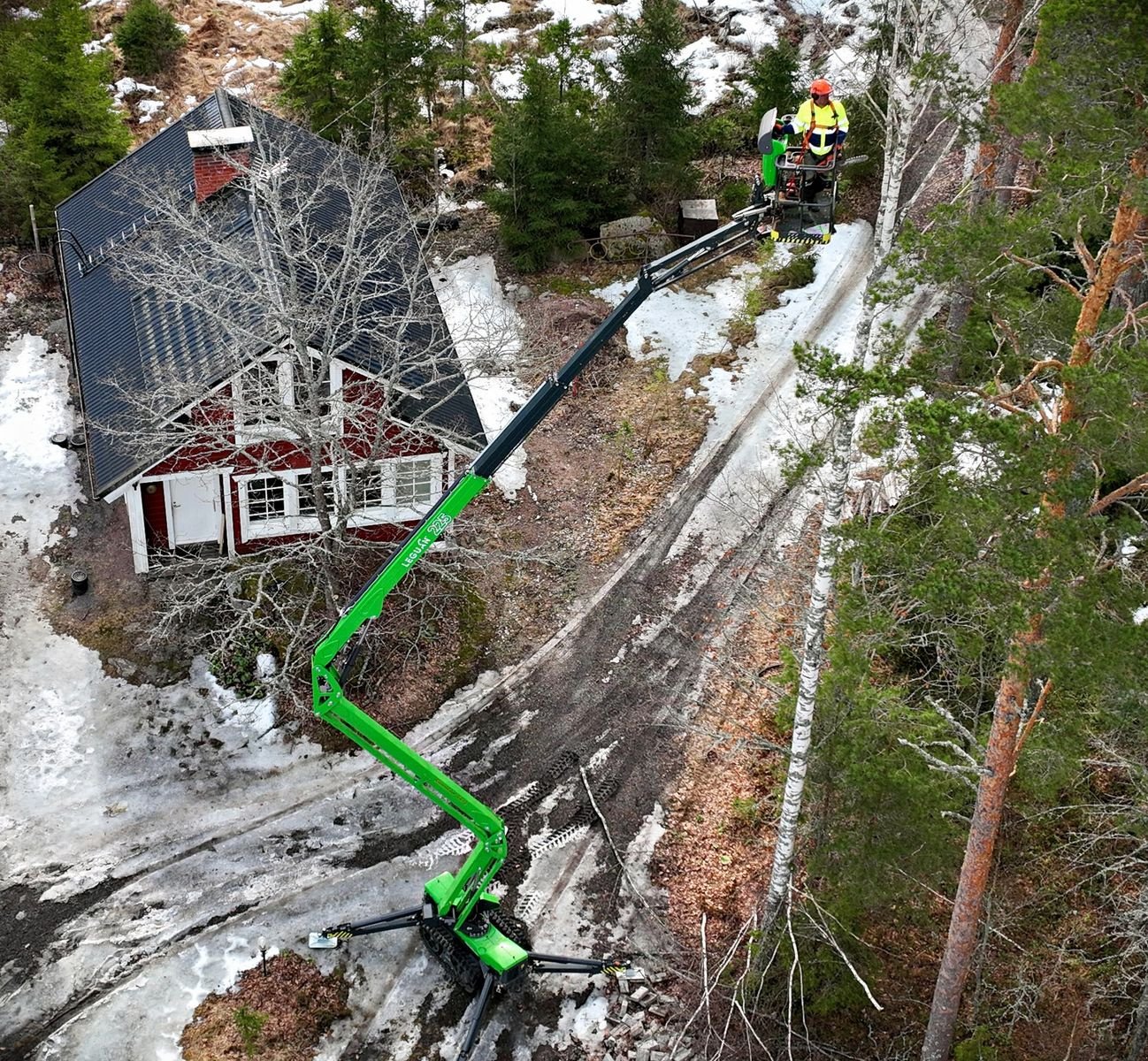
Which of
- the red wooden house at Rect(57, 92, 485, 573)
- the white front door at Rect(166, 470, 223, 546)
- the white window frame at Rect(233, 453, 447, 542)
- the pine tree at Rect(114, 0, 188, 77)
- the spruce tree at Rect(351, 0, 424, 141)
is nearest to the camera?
the red wooden house at Rect(57, 92, 485, 573)

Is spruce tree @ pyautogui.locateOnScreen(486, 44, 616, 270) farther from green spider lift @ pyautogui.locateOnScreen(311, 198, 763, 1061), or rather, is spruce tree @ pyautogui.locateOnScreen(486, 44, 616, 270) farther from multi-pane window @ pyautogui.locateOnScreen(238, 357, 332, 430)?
green spider lift @ pyautogui.locateOnScreen(311, 198, 763, 1061)

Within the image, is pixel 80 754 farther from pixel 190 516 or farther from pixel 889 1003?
pixel 889 1003

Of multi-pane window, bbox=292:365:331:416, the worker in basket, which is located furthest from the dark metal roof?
the worker in basket

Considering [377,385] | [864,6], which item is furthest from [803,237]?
[864,6]

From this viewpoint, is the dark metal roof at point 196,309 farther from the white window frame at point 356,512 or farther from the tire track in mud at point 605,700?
the tire track in mud at point 605,700

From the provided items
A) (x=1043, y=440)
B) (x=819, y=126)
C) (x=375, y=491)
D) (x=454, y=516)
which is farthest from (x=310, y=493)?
(x=1043, y=440)

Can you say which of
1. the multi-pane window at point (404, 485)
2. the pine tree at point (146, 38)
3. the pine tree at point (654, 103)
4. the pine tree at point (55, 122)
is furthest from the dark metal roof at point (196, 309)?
the pine tree at point (146, 38)
